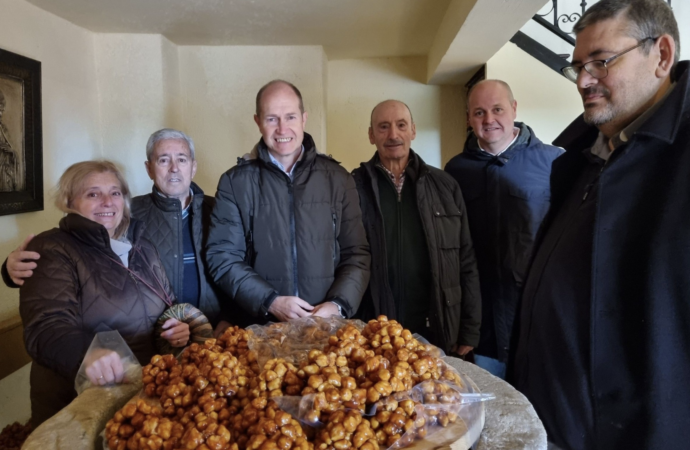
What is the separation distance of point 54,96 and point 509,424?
3544 millimetres

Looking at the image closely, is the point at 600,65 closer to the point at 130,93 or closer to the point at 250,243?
the point at 250,243

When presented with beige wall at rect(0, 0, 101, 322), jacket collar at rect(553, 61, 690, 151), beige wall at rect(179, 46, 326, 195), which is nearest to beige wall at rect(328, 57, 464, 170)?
beige wall at rect(179, 46, 326, 195)

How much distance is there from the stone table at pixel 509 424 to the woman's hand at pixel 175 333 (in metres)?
1.03

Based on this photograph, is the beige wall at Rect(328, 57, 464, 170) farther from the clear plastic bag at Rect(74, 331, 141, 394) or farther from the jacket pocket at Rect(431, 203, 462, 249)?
the clear plastic bag at Rect(74, 331, 141, 394)

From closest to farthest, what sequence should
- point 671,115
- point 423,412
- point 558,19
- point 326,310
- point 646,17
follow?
1. point 423,412
2. point 671,115
3. point 646,17
4. point 326,310
5. point 558,19

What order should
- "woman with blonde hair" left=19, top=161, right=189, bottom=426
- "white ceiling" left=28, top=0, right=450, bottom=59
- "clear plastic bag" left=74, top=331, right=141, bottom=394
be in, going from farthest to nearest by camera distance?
"white ceiling" left=28, top=0, right=450, bottom=59, "woman with blonde hair" left=19, top=161, right=189, bottom=426, "clear plastic bag" left=74, top=331, right=141, bottom=394

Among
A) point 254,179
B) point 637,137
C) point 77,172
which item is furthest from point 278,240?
point 637,137

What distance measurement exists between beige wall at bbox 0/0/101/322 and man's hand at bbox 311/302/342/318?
7.33 feet

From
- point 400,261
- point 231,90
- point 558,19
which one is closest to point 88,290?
point 400,261

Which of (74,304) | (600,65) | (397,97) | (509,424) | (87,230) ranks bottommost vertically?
(509,424)

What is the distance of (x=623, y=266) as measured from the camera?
1.13m

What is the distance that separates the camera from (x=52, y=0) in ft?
9.42

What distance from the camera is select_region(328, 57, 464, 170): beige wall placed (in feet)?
15.3

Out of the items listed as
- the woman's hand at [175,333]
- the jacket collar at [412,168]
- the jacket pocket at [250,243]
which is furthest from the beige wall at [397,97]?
the woman's hand at [175,333]
